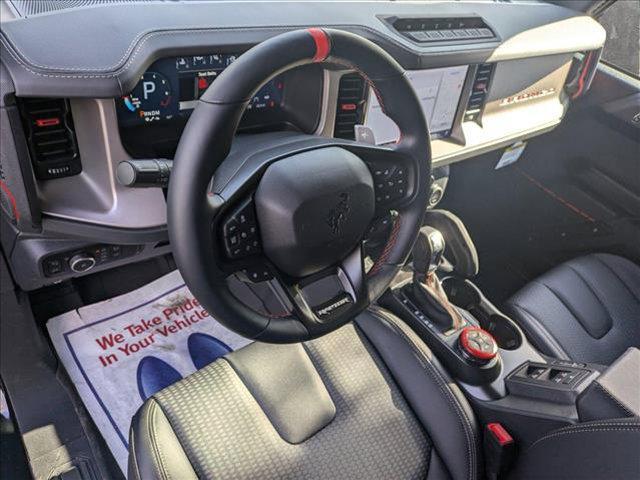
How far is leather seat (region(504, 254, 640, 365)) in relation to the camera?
150 centimetres

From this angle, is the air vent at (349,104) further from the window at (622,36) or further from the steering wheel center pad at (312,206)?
the window at (622,36)

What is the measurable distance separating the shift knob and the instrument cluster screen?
23.0 inches

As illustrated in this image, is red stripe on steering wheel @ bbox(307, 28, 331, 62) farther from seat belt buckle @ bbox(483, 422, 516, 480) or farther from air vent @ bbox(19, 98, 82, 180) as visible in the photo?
seat belt buckle @ bbox(483, 422, 516, 480)

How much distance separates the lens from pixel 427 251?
1.34m

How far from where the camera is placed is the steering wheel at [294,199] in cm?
77

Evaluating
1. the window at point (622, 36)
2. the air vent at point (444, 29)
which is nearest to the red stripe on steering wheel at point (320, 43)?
the air vent at point (444, 29)

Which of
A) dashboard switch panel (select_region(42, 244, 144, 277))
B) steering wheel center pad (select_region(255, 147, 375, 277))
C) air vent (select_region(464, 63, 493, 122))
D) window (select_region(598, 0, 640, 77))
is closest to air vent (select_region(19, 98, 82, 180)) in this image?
dashboard switch panel (select_region(42, 244, 144, 277))

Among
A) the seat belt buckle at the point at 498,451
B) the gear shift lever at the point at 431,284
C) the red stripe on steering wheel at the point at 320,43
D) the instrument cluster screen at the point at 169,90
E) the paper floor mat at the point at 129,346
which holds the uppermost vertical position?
the red stripe on steering wheel at the point at 320,43

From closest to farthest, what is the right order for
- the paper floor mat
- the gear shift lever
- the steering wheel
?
1. the steering wheel
2. the gear shift lever
3. the paper floor mat

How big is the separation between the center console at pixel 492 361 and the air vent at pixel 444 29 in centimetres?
42

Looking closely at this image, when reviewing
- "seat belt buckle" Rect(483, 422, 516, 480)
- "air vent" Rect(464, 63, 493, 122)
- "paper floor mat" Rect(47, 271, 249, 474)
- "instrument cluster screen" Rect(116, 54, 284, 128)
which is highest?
"instrument cluster screen" Rect(116, 54, 284, 128)

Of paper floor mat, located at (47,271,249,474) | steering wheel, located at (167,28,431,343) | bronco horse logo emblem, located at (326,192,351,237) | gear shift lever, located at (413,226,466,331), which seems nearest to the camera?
steering wheel, located at (167,28,431,343)

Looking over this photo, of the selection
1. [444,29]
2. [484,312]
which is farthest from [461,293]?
[444,29]

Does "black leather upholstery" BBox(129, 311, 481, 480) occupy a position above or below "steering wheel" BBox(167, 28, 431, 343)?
below
